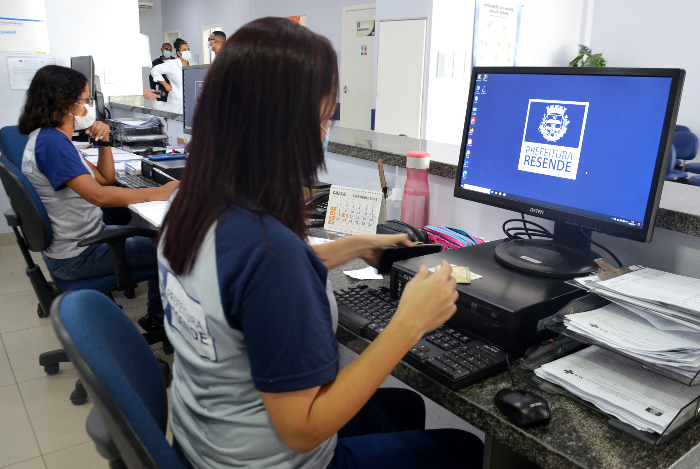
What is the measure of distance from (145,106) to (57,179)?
2.02m

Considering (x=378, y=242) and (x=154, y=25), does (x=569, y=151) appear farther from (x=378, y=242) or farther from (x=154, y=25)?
(x=154, y=25)

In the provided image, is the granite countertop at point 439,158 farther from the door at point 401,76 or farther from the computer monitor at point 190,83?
the door at point 401,76

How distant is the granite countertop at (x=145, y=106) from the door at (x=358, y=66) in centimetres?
298

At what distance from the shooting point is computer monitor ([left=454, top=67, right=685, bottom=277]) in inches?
36.6

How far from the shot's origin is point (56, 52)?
4117 millimetres

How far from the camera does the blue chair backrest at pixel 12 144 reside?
8.43ft

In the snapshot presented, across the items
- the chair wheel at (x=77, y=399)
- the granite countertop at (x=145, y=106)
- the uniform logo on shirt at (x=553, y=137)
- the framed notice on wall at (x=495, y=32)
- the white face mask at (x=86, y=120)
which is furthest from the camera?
the framed notice on wall at (x=495, y=32)

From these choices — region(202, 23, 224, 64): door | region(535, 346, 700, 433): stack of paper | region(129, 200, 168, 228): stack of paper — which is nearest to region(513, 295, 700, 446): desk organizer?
region(535, 346, 700, 433): stack of paper

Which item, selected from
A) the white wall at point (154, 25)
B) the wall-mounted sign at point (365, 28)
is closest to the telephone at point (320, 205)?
Answer: the wall-mounted sign at point (365, 28)

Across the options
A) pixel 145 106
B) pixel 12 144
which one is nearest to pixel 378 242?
pixel 12 144

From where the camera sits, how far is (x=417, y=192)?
154 centimetres

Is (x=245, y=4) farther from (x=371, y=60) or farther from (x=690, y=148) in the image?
(x=690, y=148)

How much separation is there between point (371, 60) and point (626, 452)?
21.9 feet

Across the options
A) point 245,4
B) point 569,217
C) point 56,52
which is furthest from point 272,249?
point 245,4
